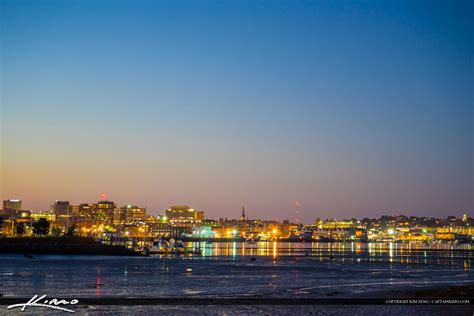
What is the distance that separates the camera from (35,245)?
338 ft

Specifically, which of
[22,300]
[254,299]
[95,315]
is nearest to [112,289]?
[22,300]

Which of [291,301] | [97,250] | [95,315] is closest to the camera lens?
[95,315]

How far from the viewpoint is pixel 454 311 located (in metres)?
23.4

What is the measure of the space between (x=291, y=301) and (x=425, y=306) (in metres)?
5.89

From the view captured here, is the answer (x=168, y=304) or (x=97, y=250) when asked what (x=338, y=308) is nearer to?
(x=168, y=304)

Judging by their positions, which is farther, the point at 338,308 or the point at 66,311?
the point at 338,308

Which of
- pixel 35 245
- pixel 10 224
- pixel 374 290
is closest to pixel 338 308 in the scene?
pixel 374 290

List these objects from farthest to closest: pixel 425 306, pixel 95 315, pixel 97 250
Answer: pixel 97 250, pixel 425 306, pixel 95 315
